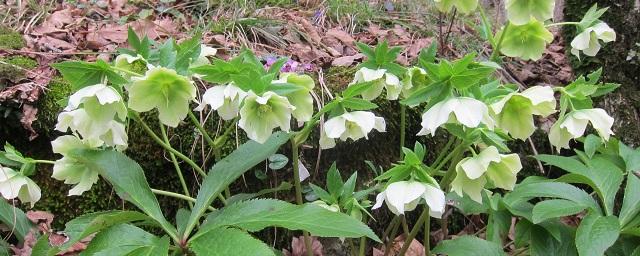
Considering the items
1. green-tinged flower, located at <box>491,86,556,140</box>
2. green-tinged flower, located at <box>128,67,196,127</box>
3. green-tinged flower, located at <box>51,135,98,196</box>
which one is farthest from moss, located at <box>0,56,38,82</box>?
green-tinged flower, located at <box>491,86,556,140</box>

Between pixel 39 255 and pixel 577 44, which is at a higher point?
pixel 577 44

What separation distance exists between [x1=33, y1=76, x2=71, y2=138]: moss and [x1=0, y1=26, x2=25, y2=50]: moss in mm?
435

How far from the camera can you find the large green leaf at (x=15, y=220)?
1360 millimetres

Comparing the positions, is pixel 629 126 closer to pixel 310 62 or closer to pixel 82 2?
pixel 310 62

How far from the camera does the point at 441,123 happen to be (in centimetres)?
95

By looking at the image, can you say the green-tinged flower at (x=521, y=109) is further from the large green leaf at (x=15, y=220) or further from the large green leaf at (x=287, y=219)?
the large green leaf at (x=15, y=220)

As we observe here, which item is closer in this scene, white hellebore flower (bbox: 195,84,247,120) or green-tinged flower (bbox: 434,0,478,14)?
white hellebore flower (bbox: 195,84,247,120)

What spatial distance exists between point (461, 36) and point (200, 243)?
190cm

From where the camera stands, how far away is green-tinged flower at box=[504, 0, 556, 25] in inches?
41.6

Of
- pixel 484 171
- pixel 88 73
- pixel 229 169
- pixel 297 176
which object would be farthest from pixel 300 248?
pixel 88 73

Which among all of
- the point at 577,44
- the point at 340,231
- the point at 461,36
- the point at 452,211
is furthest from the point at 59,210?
the point at 461,36

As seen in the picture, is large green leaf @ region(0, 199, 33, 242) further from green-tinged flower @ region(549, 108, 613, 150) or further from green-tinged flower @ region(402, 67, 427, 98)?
green-tinged flower @ region(549, 108, 613, 150)

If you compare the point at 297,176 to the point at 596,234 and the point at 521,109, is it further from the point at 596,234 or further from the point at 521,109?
the point at 596,234

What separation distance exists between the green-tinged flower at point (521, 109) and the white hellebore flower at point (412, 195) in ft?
0.57
